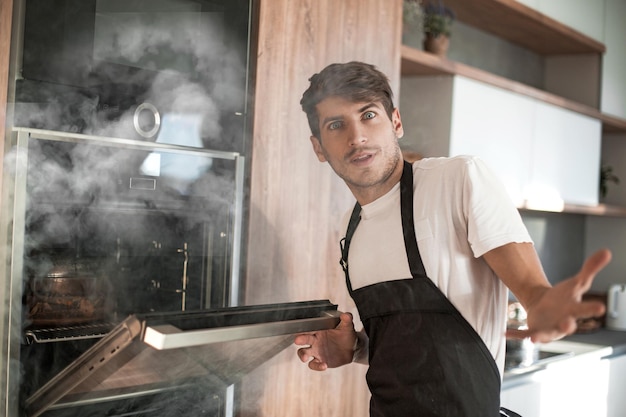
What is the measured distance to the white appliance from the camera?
278 centimetres

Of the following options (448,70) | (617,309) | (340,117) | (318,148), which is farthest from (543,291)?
(617,309)

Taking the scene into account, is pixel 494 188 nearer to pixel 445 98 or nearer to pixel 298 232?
pixel 298 232

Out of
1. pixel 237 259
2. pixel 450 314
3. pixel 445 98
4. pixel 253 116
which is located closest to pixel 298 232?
pixel 237 259

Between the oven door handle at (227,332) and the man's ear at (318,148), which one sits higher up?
the man's ear at (318,148)

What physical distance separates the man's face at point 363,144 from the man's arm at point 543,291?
0.92 ft

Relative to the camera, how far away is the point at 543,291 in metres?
0.82

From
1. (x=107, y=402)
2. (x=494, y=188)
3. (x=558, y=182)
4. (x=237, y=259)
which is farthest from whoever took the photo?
(x=558, y=182)

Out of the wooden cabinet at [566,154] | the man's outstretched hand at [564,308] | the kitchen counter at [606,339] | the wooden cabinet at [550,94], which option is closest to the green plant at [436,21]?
the wooden cabinet at [550,94]

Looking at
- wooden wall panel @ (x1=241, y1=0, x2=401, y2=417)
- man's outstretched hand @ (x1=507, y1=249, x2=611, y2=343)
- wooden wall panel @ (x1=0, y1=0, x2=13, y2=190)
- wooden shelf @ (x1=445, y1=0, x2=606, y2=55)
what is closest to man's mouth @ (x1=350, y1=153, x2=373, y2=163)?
wooden wall panel @ (x1=241, y1=0, x2=401, y2=417)

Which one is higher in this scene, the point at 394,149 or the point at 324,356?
the point at 394,149

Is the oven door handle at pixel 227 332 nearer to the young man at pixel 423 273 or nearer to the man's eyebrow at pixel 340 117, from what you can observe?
the young man at pixel 423 273

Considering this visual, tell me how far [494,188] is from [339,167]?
0.34m

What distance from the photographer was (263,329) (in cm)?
90

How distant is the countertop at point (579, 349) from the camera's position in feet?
6.22
